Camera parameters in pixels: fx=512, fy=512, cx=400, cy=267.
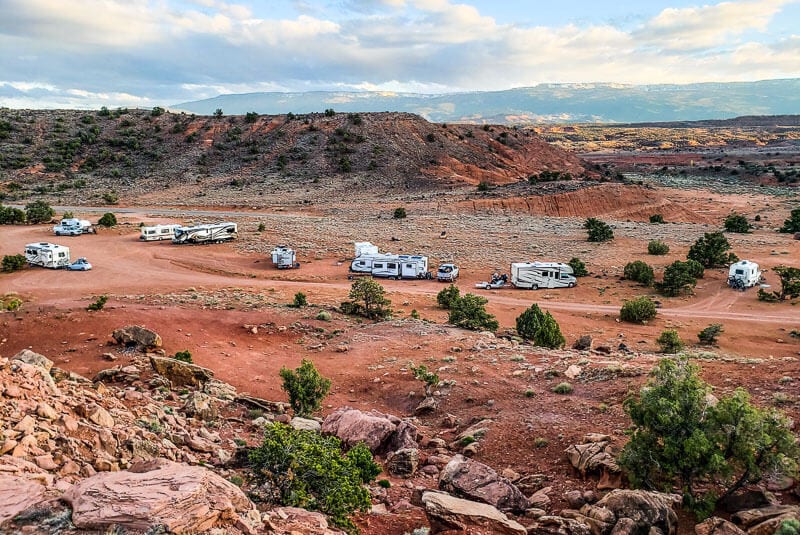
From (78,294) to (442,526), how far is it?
3029 cm

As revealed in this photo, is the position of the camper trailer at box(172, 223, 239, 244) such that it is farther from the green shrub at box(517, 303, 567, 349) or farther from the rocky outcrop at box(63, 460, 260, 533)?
the rocky outcrop at box(63, 460, 260, 533)

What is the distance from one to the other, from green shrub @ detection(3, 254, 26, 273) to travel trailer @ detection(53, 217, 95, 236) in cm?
1234

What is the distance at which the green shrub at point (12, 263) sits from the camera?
119ft

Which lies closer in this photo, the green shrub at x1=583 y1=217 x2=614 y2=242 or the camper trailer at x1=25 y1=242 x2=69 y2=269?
the camper trailer at x1=25 y1=242 x2=69 y2=269

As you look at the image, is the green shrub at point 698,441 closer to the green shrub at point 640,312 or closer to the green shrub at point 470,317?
the green shrub at point 470,317

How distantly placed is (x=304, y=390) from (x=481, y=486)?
251 inches

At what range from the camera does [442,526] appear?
914 centimetres

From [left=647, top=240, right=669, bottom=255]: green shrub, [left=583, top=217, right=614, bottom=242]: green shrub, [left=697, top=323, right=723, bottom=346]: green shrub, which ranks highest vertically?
[left=583, top=217, right=614, bottom=242]: green shrub

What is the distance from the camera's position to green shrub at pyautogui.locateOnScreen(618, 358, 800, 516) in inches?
354

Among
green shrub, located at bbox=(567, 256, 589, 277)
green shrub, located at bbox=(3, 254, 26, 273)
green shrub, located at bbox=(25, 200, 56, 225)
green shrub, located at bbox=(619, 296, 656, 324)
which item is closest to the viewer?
green shrub, located at bbox=(619, 296, 656, 324)

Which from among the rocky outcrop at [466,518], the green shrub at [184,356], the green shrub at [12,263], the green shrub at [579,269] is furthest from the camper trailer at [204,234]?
the rocky outcrop at [466,518]

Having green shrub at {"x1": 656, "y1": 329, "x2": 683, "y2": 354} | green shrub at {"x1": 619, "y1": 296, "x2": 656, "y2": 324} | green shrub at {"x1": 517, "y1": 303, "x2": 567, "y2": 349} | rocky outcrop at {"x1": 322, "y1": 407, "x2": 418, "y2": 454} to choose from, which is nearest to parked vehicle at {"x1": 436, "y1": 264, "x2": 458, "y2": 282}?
green shrub at {"x1": 619, "y1": 296, "x2": 656, "y2": 324}

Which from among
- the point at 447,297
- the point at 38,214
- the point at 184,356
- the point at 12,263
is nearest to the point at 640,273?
the point at 447,297

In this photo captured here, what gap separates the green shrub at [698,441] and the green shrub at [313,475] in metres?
5.16
